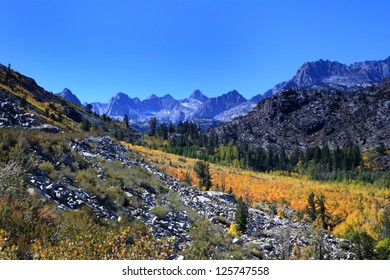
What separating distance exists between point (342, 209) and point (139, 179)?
4503 cm

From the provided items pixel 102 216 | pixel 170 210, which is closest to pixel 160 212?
pixel 170 210

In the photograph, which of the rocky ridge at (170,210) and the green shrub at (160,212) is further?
the green shrub at (160,212)

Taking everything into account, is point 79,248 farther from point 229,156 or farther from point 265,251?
point 229,156

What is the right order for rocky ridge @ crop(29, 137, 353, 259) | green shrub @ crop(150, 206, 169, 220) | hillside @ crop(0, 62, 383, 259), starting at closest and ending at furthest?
hillside @ crop(0, 62, 383, 259) → rocky ridge @ crop(29, 137, 353, 259) → green shrub @ crop(150, 206, 169, 220)

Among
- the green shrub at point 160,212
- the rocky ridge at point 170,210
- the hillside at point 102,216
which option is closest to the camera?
the hillside at point 102,216

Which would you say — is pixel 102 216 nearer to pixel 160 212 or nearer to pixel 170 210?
pixel 160 212

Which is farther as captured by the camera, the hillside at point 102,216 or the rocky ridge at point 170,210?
the rocky ridge at point 170,210

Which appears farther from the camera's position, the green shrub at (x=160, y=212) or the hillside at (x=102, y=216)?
the green shrub at (x=160, y=212)

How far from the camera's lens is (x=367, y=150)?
154625 millimetres

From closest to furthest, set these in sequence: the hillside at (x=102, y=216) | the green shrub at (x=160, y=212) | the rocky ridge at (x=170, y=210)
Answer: the hillside at (x=102, y=216) < the rocky ridge at (x=170, y=210) < the green shrub at (x=160, y=212)
